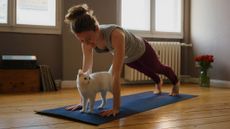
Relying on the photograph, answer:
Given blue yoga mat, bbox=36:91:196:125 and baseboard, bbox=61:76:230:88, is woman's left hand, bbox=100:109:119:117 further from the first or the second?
baseboard, bbox=61:76:230:88

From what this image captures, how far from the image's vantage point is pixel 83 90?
195cm

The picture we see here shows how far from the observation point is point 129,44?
2480 mm

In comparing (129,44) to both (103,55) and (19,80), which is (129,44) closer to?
(19,80)

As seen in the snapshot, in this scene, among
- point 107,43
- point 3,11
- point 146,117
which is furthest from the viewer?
point 3,11

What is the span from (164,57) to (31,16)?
6.05 feet

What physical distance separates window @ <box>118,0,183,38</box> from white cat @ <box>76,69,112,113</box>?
2.37 meters

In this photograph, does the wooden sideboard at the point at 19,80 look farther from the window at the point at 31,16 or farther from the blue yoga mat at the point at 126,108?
the blue yoga mat at the point at 126,108

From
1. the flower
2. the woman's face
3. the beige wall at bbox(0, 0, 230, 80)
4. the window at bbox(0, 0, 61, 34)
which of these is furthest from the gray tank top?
the flower

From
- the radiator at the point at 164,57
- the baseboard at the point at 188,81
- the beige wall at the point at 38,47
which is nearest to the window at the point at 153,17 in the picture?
the radiator at the point at 164,57

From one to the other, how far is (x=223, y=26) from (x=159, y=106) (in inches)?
83.4

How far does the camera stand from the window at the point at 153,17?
445 cm

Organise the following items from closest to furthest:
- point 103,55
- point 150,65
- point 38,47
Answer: point 150,65
point 38,47
point 103,55

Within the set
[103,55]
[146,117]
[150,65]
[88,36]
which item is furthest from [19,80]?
[146,117]

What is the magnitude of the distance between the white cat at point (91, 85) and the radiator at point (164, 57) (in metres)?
2.19
